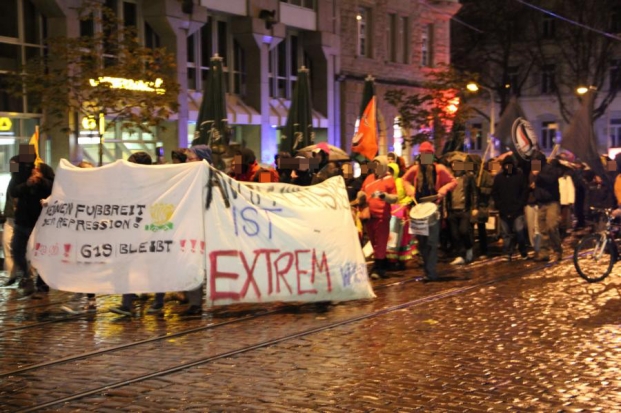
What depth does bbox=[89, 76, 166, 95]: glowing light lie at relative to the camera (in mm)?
21891

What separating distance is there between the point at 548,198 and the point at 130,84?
10.4 metres

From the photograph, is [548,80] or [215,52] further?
[548,80]

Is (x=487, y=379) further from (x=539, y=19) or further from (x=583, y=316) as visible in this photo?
(x=539, y=19)

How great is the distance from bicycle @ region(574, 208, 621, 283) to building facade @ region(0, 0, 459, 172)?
1502 centimetres

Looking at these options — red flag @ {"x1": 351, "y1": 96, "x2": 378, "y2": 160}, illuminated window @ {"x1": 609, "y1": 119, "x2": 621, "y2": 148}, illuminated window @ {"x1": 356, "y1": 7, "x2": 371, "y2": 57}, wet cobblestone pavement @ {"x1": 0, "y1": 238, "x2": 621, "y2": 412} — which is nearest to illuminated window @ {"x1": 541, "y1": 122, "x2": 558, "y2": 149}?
illuminated window @ {"x1": 609, "y1": 119, "x2": 621, "y2": 148}

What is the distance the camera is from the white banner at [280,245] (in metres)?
10.7

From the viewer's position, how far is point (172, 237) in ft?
34.7

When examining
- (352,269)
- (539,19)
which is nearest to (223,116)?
(352,269)

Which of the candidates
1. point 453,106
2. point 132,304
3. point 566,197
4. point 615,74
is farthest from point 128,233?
point 615,74

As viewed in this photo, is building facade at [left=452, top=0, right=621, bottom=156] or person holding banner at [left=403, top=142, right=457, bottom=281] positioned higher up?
building facade at [left=452, top=0, right=621, bottom=156]

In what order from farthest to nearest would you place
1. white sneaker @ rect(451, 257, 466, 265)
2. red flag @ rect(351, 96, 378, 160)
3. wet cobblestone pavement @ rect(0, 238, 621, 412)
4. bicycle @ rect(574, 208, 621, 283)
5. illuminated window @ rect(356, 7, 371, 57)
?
illuminated window @ rect(356, 7, 371, 57) → red flag @ rect(351, 96, 378, 160) → white sneaker @ rect(451, 257, 466, 265) → bicycle @ rect(574, 208, 621, 283) → wet cobblestone pavement @ rect(0, 238, 621, 412)

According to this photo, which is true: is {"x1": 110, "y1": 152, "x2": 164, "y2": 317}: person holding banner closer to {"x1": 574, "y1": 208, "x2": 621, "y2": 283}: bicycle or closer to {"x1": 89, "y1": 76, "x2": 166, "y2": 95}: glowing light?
{"x1": 574, "y1": 208, "x2": 621, "y2": 283}: bicycle

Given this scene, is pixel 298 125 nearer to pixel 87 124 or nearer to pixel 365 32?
pixel 87 124

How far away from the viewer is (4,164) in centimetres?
2516
